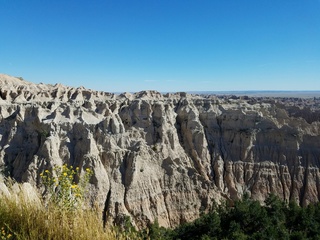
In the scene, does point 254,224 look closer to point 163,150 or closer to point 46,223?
point 163,150

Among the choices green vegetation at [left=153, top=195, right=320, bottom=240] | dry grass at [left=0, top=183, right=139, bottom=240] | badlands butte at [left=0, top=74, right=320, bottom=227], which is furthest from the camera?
badlands butte at [left=0, top=74, right=320, bottom=227]

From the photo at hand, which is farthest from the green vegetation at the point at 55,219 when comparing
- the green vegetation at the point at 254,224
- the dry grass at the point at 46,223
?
the green vegetation at the point at 254,224

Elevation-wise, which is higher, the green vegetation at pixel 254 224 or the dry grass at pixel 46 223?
the dry grass at pixel 46 223

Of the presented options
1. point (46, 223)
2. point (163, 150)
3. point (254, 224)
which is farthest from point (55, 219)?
point (163, 150)

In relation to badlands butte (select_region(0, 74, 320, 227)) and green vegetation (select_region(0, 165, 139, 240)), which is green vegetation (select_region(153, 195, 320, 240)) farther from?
green vegetation (select_region(0, 165, 139, 240))

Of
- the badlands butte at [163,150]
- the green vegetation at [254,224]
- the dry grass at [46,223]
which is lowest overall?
the green vegetation at [254,224]

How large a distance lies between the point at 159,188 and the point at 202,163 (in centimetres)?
963

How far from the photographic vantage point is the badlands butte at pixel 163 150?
30281 mm

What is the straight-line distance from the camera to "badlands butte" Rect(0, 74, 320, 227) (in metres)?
30.3

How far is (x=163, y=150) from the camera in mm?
36656

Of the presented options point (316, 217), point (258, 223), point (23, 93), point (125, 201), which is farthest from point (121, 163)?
point (23, 93)

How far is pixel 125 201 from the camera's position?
29312 millimetres

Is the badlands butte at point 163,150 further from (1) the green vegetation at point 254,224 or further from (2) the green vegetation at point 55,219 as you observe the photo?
(2) the green vegetation at point 55,219

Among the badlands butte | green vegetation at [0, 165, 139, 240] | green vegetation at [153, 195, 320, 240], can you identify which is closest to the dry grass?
green vegetation at [0, 165, 139, 240]
